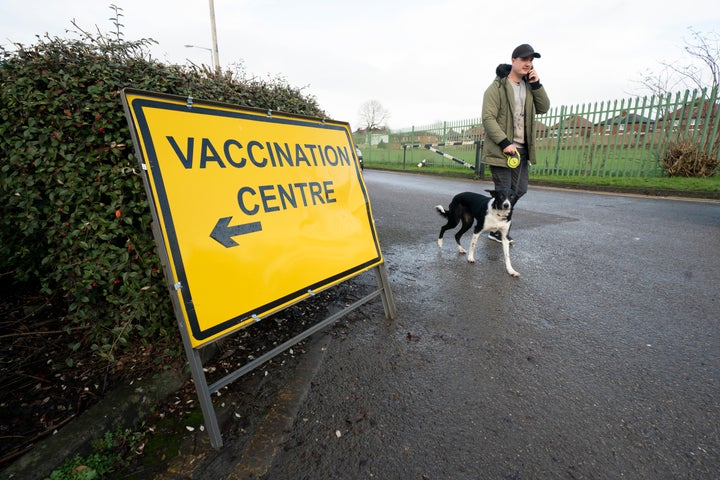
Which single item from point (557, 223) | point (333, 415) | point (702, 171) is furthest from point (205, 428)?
point (702, 171)

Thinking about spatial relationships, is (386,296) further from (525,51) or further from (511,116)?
(525,51)

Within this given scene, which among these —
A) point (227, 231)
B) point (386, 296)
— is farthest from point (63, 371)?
point (386, 296)

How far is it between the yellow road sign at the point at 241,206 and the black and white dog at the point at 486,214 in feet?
6.32

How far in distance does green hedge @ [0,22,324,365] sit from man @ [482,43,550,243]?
134 inches

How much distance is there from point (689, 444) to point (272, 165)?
2435 millimetres

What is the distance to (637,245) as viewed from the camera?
4355 millimetres

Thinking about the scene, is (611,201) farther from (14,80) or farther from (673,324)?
(14,80)

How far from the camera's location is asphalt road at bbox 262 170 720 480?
4.74 ft

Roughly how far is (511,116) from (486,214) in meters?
1.27

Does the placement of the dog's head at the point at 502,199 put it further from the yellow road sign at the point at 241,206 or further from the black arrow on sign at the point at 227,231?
the black arrow on sign at the point at 227,231

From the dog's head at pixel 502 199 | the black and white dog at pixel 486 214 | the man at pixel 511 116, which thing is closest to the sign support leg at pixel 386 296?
the black and white dog at pixel 486 214

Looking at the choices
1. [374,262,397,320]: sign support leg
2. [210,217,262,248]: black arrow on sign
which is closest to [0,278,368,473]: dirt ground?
[374,262,397,320]: sign support leg

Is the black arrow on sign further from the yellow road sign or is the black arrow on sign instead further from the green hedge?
the green hedge

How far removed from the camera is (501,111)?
4.13 m
